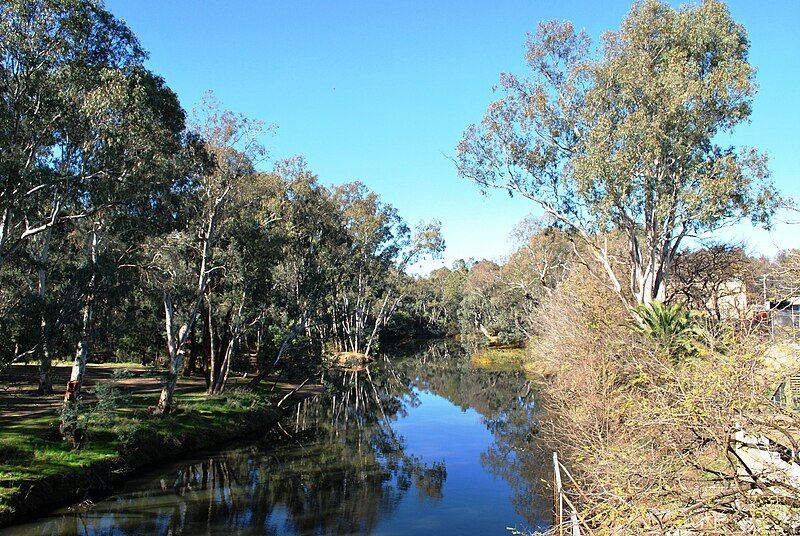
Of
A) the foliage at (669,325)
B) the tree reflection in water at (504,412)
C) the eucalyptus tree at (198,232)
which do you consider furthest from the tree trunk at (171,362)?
the foliage at (669,325)

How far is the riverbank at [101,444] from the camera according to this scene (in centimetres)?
1498

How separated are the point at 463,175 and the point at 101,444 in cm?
1628

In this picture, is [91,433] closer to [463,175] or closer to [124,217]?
[124,217]

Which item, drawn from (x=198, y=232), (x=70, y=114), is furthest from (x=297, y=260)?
(x=70, y=114)

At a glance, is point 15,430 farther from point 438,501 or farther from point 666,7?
point 666,7

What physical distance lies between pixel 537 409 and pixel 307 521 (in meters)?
17.9

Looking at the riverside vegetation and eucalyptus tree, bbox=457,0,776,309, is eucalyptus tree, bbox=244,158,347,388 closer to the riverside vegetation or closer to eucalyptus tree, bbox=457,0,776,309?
the riverside vegetation

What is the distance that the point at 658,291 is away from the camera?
2067 centimetres

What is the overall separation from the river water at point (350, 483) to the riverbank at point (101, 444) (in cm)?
63

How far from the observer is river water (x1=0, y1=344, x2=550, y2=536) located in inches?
596

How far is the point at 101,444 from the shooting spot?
18.5 meters

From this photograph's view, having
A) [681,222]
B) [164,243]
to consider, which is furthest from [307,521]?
[681,222]

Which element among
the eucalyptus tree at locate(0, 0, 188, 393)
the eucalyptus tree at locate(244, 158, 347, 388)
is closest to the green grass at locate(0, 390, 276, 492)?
the eucalyptus tree at locate(0, 0, 188, 393)

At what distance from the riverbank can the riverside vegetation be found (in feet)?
0.35
